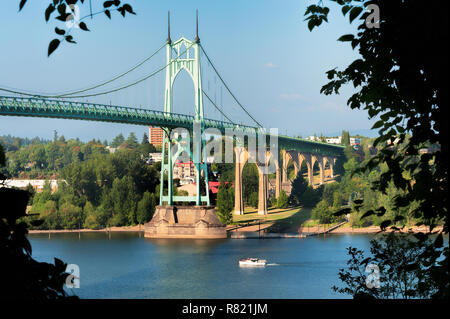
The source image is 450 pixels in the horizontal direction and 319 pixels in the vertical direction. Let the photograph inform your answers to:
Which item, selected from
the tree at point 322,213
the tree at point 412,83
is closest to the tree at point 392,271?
the tree at point 412,83

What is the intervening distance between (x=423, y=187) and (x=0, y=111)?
34.6m

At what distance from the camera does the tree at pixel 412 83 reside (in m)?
2.97

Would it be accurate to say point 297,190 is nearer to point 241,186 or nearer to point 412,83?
point 241,186

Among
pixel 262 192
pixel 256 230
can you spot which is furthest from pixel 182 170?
pixel 256 230

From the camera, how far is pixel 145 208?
49.3m

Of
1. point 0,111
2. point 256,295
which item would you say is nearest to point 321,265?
point 256,295

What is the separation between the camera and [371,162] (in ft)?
11.1

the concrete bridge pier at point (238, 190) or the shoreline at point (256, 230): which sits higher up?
the concrete bridge pier at point (238, 190)

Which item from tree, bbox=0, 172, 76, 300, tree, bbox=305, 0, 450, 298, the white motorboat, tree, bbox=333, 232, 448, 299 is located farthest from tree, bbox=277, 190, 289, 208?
tree, bbox=0, 172, 76, 300

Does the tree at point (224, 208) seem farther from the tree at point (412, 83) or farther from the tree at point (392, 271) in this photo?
the tree at point (412, 83)

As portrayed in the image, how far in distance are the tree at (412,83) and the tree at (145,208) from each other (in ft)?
152

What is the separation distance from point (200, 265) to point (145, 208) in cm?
1995

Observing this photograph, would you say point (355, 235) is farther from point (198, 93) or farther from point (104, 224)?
point (104, 224)
